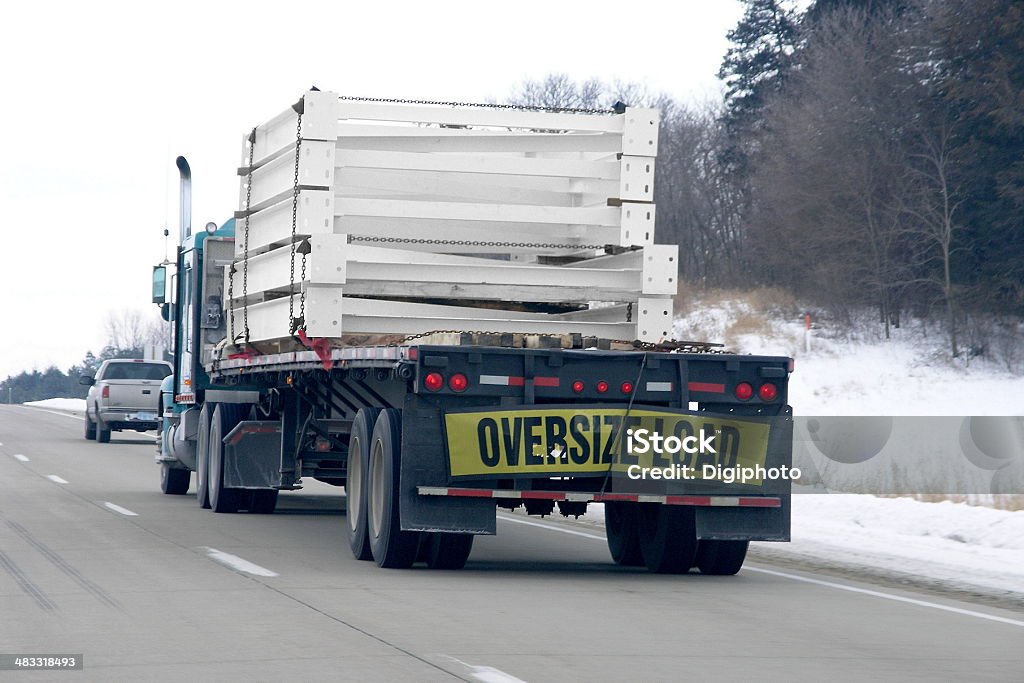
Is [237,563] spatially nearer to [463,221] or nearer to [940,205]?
[463,221]

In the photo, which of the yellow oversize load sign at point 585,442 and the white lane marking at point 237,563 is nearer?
the yellow oversize load sign at point 585,442

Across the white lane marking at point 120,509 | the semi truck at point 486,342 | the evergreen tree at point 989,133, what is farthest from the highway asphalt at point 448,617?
the evergreen tree at point 989,133

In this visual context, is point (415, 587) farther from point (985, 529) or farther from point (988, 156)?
point (988, 156)

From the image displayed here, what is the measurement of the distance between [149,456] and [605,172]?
65.5 feet

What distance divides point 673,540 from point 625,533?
30.5 inches

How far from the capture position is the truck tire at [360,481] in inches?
479

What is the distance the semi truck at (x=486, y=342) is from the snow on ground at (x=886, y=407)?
183 cm

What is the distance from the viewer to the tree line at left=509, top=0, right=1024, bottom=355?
47375mm

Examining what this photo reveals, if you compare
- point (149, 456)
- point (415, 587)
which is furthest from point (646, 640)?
point (149, 456)

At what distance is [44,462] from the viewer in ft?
89.5

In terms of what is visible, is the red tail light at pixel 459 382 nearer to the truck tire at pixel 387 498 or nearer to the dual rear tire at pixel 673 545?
the truck tire at pixel 387 498

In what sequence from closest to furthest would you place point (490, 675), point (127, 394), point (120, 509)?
point (490, 675) < point (120, 509) < point (127, 394)

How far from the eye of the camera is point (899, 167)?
5172 cm

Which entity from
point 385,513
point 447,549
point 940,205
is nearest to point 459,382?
point 385,513
